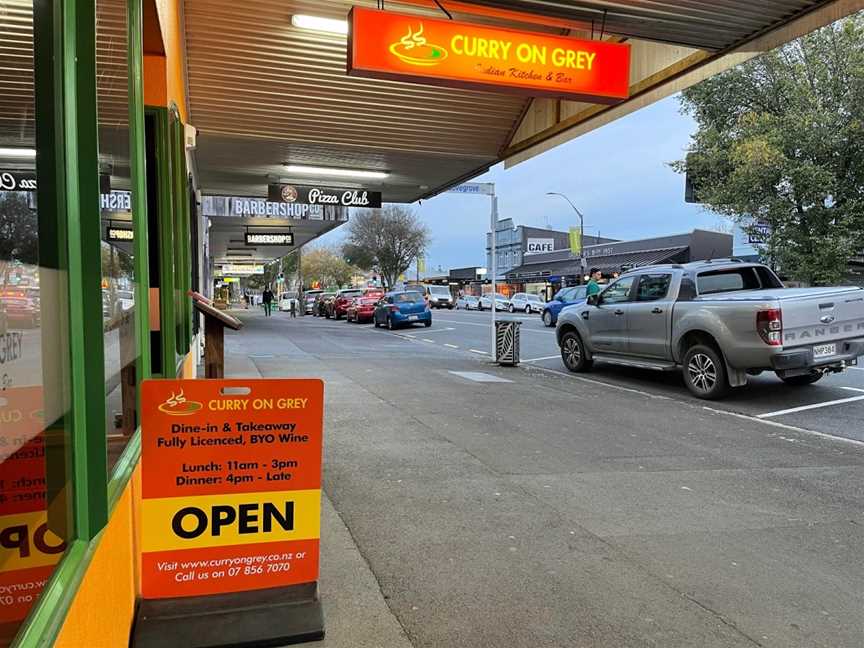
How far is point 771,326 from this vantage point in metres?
8.21

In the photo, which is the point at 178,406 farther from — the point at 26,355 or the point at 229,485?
the point at 26,355

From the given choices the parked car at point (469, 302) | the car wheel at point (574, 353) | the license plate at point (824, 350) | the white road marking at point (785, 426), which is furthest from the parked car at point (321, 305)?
the license plate at point (824, 350)

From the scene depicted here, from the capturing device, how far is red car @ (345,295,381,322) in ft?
99.7

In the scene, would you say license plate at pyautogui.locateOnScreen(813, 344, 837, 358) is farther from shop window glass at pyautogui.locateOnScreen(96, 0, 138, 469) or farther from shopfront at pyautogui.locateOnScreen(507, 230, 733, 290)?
shopfront at pyautogui.locateOnScreen(507, 230, 733, 290)

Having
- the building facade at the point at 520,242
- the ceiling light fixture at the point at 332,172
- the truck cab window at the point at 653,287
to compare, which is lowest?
the truck cab window at the point at 653,287

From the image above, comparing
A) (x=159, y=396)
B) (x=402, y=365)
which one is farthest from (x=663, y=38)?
(x=402, y=365)

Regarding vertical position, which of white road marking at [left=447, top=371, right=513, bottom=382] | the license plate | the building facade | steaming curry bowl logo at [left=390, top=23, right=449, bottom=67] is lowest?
white road marking at [left=447, top=371, right=513, bottom=382]

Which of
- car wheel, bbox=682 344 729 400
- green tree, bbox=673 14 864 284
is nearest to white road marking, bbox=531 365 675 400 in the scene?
car wheel, bbox=682 344 729 400

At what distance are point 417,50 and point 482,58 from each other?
64 cm

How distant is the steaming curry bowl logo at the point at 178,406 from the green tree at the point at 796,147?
907 inches

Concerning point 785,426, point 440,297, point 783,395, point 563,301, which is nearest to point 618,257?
point 440,297

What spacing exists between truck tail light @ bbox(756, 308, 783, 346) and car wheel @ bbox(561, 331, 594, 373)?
4.20 meters

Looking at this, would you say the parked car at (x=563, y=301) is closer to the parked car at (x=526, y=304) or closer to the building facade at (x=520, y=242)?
the parked car at (x=526, y=304)

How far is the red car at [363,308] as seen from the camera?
99.7 feet
